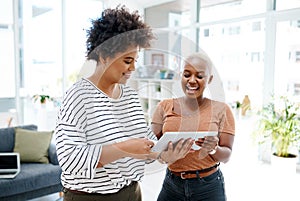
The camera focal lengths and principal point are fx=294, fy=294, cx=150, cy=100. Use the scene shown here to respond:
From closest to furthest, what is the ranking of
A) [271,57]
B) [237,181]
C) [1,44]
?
[237,181], [271,57], [1,44]

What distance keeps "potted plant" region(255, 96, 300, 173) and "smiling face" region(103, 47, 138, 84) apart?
120 inches

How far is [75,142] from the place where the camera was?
0.83 m

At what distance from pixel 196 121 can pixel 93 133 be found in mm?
471

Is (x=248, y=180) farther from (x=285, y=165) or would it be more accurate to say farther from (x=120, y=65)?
(x=120, y=65)

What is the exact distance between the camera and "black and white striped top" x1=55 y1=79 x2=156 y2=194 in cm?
83

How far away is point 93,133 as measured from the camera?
866 millimetres

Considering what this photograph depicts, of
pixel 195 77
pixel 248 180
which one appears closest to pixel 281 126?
pixel 248 180

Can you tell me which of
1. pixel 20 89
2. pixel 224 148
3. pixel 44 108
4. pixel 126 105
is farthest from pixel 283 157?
pixel 20 89

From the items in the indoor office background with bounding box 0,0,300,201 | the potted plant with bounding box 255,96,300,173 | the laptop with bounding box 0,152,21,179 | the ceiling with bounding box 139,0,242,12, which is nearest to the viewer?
the laptop with bounding box 0,152,21,179

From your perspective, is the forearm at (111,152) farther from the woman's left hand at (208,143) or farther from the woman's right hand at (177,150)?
the woman's left hand at (208,143)

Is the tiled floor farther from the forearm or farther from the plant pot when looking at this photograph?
the forearm

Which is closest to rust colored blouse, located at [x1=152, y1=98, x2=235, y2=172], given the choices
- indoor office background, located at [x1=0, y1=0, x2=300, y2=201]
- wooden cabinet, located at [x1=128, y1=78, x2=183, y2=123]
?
wooden cabinet, located at [x1=128, y1=78, x2=183, y2=123]

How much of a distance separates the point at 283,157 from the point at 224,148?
8.59 feet

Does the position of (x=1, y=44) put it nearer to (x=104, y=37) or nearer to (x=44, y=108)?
(x=44, y=108)
